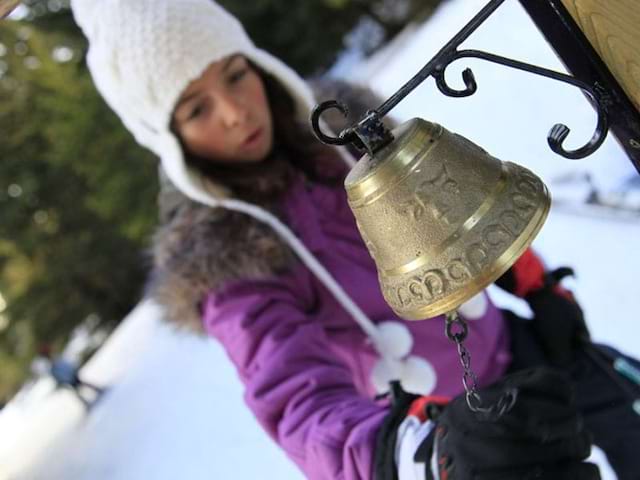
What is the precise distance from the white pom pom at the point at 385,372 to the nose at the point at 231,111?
0.59 meters

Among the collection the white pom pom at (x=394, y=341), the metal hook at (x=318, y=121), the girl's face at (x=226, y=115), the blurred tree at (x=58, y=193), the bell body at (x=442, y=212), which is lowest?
the blurred tree at (x=58, y=193)

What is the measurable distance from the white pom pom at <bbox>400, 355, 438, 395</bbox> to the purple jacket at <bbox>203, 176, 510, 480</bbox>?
34 mm

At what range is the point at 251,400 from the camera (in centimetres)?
92

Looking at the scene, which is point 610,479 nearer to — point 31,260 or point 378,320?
point 378,320

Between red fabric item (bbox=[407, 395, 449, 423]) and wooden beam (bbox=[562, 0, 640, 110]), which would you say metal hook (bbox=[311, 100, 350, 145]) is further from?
red fabric item (bbox=[407, 395, 449, 423])

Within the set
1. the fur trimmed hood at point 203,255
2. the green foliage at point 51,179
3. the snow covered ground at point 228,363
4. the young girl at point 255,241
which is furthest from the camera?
the green foliage at point 51,179

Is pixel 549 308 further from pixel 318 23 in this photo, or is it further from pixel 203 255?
pixel 318 23

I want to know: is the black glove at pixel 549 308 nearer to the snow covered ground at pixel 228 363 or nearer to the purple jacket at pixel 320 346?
the purple jacket at pixel 320 346

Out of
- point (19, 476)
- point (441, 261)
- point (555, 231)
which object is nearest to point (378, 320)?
point (441, 261)

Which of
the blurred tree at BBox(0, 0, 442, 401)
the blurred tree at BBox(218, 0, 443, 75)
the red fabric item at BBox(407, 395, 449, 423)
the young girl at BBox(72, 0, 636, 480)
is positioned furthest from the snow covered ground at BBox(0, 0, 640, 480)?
the blurred tree at BBox(218, 0, 443, 75)

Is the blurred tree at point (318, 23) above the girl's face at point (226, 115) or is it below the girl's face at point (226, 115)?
below

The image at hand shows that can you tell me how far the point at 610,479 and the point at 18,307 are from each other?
6.94 m

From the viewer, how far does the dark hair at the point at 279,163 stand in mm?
1256

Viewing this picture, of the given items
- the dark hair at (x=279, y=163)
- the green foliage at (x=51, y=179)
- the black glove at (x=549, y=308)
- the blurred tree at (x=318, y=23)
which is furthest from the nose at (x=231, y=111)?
the blurred tree at (x=318, y=23)
